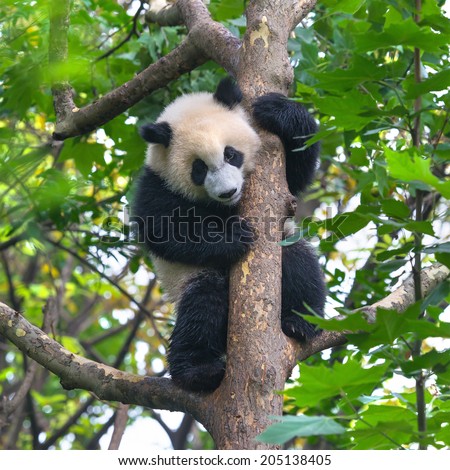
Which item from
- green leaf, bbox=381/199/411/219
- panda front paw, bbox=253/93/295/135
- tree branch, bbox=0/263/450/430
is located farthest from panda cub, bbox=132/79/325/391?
green leaf, bbox=381/199/411/219

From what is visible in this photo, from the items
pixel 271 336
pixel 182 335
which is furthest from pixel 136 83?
pixel 271 336

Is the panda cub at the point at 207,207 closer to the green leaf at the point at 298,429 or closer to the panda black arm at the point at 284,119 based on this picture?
the panda black arm at the point at 284,119

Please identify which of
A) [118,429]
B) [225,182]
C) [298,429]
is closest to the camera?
[298,429]

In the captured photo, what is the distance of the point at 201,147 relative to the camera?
5.53 metres

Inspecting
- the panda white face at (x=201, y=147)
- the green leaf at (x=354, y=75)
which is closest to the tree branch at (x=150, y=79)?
the panda white face at (x=201, y=147)

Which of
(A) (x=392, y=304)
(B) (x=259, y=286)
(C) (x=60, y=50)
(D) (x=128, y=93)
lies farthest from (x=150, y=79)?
(A) (x=392, y=304)

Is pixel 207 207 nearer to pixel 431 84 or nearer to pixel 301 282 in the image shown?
pixel 301 282

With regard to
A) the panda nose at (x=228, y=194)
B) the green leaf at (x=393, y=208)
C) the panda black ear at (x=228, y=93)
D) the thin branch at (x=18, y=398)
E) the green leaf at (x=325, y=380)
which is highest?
the panda black ear at (x=228, y=93)

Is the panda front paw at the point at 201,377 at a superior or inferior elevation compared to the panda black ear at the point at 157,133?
inferior

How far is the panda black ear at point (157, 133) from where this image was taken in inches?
218

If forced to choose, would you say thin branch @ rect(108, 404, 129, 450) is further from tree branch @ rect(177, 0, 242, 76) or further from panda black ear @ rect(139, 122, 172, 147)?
tree branch @ rect(177, 0, 242, 76)

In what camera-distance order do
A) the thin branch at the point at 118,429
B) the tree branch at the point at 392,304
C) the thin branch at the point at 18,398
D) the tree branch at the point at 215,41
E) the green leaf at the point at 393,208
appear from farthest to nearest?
the thin branch at the point at 18,398
the thin branch at the point at 118,429
the tree branch at the point at 215,41
the tree branch at the point at 392,304
the green leaf at the point at 393,208

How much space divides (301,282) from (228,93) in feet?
5.32

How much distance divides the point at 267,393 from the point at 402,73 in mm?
2585
